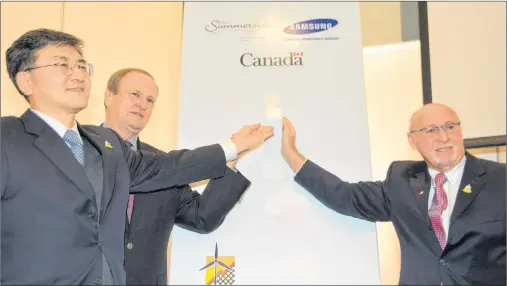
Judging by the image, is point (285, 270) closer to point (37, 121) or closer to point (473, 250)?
point (473, 250)

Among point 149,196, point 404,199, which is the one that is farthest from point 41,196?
point 404,199

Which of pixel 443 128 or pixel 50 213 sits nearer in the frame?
pixel 50 213

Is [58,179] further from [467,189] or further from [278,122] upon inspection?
[467,189]

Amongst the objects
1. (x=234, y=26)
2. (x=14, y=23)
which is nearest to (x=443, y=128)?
(x=234, y=26)

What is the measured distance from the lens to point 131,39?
401 cm

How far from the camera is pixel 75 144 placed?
1979 mm

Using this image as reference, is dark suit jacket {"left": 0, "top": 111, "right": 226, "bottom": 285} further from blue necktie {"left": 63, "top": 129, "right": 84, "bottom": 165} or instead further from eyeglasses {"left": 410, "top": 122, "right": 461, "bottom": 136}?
eyeglasses {"left": 410, "top": 122, "right": 461, "bottom": 136}

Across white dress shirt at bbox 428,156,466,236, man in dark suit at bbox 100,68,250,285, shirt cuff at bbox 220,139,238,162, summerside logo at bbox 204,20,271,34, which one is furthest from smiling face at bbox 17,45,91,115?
white dress shirt at bbox 428,156,466,236

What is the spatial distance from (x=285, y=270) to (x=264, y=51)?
1.21 metres

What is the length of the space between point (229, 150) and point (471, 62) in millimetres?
2155

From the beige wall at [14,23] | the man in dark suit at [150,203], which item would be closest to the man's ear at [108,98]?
the man in dark suit at [150,203]

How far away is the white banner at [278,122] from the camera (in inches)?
108

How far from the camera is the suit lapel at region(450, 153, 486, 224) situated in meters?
2.61

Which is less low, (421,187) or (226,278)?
(421,187)
